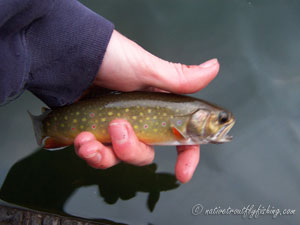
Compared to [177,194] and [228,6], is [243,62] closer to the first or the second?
[228,6]

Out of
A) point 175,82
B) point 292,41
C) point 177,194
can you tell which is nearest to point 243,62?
point 292,41

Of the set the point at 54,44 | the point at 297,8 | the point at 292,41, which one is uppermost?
the point at 297,8

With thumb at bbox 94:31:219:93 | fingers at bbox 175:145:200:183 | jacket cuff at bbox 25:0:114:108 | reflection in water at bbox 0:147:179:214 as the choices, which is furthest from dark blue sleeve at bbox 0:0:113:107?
fingers at bbox 175:145:200:183

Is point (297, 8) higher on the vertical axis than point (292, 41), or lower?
higher

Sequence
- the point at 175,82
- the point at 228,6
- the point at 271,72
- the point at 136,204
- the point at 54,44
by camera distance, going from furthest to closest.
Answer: the point at 228,6, the point at 271,72, the point at 136,204, the point at 175,82, the point at 54,44

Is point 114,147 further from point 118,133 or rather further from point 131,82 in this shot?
point 131,82

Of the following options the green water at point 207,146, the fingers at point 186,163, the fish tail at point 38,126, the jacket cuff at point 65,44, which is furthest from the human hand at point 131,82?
the green water at point 207,146

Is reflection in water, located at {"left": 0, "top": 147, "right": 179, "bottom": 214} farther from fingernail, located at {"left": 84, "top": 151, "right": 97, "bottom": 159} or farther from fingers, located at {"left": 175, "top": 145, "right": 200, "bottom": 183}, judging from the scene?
fingernail, located at {"left": 84, "top": 151, "right": 97, "bottom": 159}
